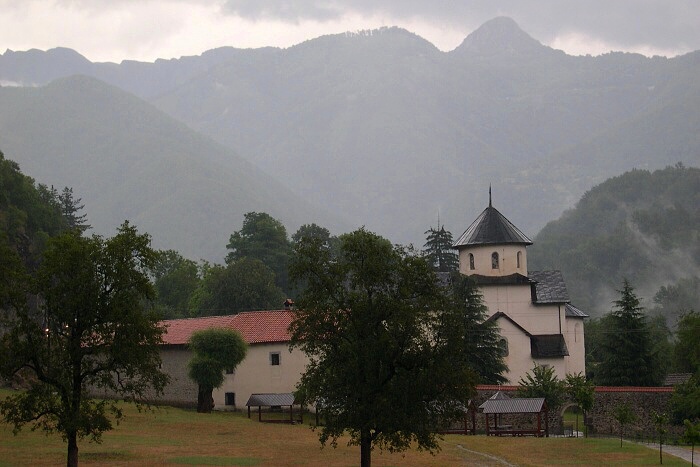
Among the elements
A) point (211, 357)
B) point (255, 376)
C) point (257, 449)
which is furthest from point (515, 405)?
point (255, 376)

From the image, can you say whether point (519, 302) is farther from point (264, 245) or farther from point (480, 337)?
point (264, 245)

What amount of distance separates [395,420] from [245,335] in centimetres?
3599

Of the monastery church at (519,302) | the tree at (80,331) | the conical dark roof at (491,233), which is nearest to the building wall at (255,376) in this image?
the monastery church at (519,302)

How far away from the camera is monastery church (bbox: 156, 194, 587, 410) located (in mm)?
68562

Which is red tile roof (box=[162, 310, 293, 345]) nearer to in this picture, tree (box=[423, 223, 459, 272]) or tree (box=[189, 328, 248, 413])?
tree (box=[189, 328, 248, 413])

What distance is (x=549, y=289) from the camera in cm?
7769

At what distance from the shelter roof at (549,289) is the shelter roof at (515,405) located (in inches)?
813

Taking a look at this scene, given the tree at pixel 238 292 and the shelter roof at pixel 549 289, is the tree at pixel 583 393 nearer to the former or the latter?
the shelter roof at pixel 549 289

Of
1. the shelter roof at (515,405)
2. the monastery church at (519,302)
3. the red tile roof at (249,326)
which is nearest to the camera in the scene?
the shelter roof at (515,405)

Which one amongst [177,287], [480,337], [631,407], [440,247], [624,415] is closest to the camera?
[624,415]

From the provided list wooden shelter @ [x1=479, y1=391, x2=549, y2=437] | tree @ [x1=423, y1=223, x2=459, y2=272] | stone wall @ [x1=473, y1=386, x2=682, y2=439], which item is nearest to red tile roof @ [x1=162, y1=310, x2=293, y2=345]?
stone wall @ [x1=473, y1=386, x2=682, y2=439]

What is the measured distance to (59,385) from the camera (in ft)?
111

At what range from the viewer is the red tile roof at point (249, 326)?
6900 cm

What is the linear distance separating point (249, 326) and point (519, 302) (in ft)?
60.8
